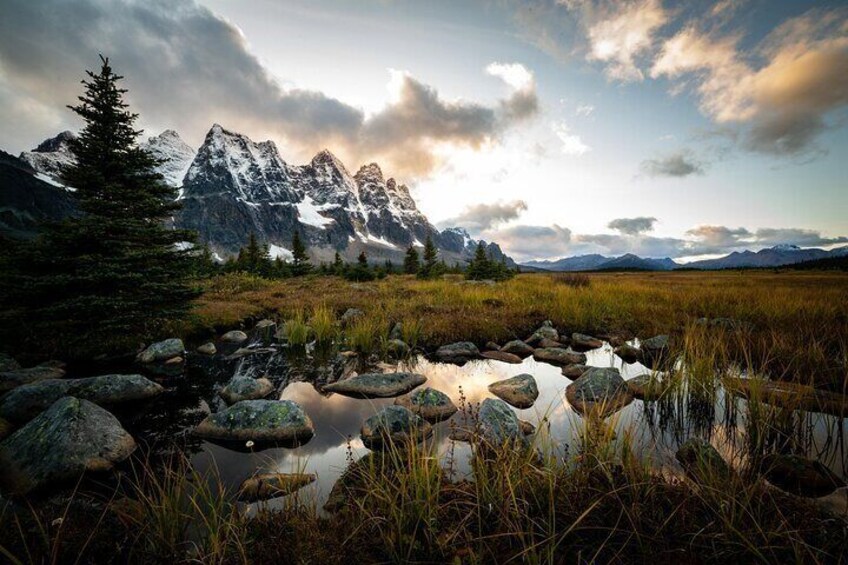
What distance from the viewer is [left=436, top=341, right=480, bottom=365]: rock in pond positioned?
28.8 ft

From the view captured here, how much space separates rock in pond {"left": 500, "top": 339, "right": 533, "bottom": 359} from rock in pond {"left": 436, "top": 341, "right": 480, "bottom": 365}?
86 centimetres

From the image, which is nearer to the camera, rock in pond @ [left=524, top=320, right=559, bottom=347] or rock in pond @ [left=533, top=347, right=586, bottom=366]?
rock in pond @ [left=533, top=347, right=586, bottom=366]

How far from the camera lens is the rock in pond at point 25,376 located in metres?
6.15

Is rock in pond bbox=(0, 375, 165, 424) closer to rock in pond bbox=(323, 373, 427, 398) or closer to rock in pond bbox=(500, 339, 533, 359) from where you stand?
rock in pond bbox=(323, 373, 427, 398)

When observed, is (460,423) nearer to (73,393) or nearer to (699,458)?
(699,458)

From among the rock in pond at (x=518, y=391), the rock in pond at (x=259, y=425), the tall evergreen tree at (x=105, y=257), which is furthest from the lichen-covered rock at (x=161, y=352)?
the rock in pond at (x=518, y=391)

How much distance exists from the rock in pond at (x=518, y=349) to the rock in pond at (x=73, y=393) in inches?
318

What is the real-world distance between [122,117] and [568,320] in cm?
1592

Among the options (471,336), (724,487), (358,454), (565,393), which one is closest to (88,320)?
(358,454)

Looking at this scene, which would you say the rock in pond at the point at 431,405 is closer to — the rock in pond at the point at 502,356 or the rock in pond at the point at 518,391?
Result: the rock in pond at the point at 518,391

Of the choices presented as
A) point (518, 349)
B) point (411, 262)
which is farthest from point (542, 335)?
point (411, 262)

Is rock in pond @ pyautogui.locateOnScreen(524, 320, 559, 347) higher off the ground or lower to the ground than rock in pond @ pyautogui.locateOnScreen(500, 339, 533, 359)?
higher

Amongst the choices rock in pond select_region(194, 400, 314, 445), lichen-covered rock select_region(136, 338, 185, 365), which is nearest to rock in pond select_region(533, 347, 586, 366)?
rock in pond select_region(194, 400, 314, 445)

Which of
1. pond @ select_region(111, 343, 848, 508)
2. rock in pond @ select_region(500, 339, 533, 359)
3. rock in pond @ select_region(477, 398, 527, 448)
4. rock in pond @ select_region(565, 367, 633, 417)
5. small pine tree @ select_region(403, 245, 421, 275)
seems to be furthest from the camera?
small pine tree @ select_region(403, 245, 421, 275)
